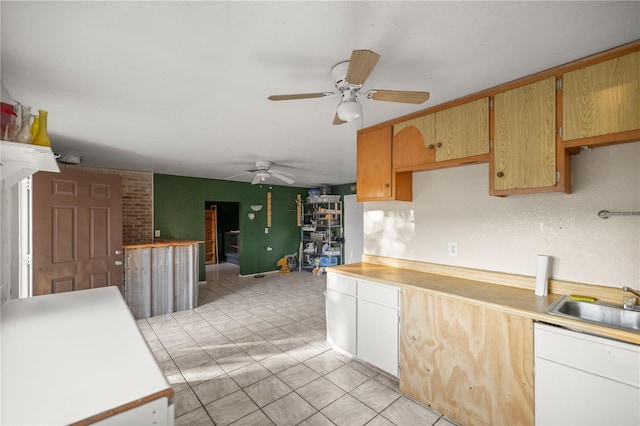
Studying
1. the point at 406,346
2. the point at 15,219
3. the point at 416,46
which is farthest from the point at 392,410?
the point at 15,219

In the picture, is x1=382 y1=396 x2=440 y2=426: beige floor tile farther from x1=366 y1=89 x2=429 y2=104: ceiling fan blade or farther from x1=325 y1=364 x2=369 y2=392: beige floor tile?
x1=366 y1=89 x2=429 y2=104: ceiling fan blade

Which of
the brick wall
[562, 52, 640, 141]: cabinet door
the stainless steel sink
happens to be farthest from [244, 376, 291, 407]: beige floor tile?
the brick wall

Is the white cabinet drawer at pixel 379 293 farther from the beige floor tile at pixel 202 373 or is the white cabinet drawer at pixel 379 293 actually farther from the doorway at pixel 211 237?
the doorway at pixel 211 237

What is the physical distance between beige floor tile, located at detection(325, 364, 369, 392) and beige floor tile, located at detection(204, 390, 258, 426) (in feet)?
2.36

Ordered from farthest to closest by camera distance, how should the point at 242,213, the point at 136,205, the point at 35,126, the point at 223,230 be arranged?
the point at 223,230
the point at 242,213
the point at 136,205
the point at 35,126

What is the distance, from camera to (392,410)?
212cm

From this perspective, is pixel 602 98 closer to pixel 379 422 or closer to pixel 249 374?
pixel 379 422

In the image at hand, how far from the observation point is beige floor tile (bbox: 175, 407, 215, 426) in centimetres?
201

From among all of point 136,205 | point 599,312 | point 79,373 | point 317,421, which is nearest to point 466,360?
point 599,312

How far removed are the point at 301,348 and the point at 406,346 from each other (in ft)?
4.22

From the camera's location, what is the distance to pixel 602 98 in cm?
168

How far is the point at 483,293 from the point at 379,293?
2.64ft

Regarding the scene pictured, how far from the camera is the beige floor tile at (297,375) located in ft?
8.12

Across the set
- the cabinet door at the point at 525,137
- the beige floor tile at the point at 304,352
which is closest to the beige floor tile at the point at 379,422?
the beige floor tile at the point at 304,352
